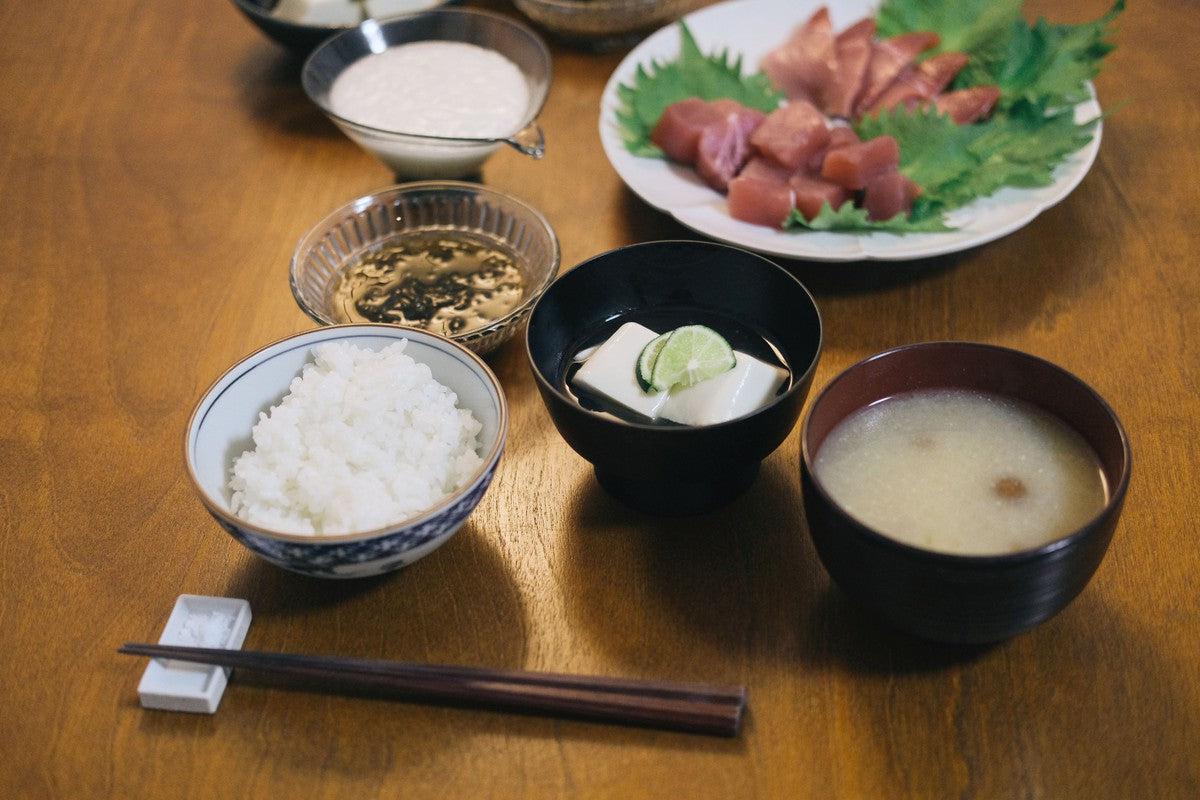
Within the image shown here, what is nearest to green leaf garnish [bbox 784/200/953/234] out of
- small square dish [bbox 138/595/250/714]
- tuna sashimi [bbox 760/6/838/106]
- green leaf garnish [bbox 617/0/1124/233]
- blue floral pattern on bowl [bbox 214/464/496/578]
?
green leaf garnish [bbox 617/0/1124/233]

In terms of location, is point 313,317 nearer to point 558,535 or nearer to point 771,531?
point 558,535

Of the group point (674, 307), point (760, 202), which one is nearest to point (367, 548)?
point (674, 307)

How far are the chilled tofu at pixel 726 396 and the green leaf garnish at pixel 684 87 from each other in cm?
73

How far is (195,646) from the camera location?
1.13 m

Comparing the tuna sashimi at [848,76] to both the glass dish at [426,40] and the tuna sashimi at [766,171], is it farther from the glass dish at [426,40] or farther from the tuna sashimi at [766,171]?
the glass dish at [426,40]

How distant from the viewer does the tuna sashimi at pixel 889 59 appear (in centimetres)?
192

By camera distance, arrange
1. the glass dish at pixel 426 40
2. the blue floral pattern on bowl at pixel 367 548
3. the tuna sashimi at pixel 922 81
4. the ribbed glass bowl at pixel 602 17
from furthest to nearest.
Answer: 1. the ribbed glass bowl at pixel 602 17
2. the tuna sashimi at pixel 922 81
3. the glass dish at pixel 426 40
4. the blue floral pattern on bowl at pixel 367 548

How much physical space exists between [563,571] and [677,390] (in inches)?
9.6

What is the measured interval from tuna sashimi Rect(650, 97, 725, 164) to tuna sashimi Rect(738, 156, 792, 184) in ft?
0.32

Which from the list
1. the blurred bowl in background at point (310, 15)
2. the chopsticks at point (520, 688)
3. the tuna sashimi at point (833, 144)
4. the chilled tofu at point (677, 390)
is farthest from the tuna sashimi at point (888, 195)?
the blurred bowl in background at point (310, 15)

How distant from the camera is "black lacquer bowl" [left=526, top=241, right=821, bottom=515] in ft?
3.67

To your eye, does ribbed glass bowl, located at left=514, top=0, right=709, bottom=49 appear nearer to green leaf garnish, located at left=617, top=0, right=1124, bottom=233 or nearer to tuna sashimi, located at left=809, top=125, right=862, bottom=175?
green leaf garnish, located at left=617, top=0, right=1124, bottom=233

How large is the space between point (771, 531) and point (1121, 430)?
395 mm

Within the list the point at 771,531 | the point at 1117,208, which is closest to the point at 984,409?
the point at 771,531
